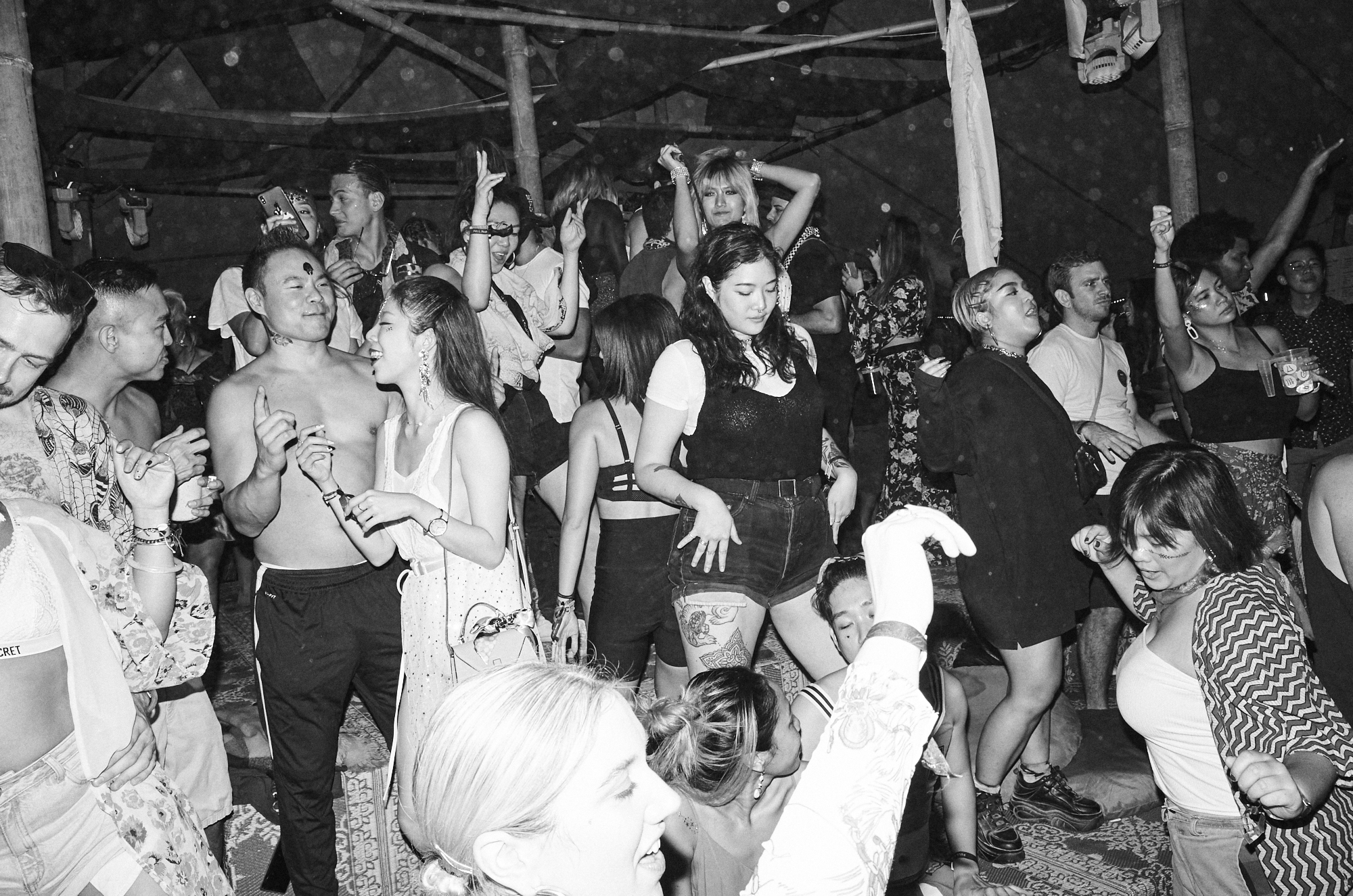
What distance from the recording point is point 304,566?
3.28 meters

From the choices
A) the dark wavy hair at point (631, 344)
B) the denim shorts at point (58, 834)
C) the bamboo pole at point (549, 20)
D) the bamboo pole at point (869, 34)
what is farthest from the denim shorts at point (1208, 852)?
the bamboo pole at point (869, 34)

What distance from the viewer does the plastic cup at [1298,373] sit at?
14.1ft

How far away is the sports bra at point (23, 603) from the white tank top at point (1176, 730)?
253cm

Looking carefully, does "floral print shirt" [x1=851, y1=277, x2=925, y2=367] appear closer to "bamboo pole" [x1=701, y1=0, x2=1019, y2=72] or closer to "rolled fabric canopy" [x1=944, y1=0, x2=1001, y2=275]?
"rolled fabric canopy" [x1=944, y1=0, x2=1001, y2=275]

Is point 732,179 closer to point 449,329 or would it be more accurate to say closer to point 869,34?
point 449,329

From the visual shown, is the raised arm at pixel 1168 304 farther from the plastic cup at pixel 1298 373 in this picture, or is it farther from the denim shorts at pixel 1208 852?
the denim shorts at pixel 1208 852

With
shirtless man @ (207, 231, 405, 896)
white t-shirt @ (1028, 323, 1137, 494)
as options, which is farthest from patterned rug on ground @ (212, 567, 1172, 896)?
white t-shirt @ (1028, 323, 1137, 494)

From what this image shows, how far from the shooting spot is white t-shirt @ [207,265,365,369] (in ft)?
13.9

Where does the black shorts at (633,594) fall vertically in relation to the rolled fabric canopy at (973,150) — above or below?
below

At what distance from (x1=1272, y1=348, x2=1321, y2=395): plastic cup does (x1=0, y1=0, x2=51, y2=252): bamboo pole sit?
4.90 metres

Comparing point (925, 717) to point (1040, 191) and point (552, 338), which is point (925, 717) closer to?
point (552, 338)

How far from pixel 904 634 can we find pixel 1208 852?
1794 millimetres

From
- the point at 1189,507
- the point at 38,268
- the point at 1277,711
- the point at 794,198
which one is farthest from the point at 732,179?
the point at 1277,711

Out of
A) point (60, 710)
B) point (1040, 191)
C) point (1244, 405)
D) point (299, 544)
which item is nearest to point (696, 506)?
point (299, 544)
